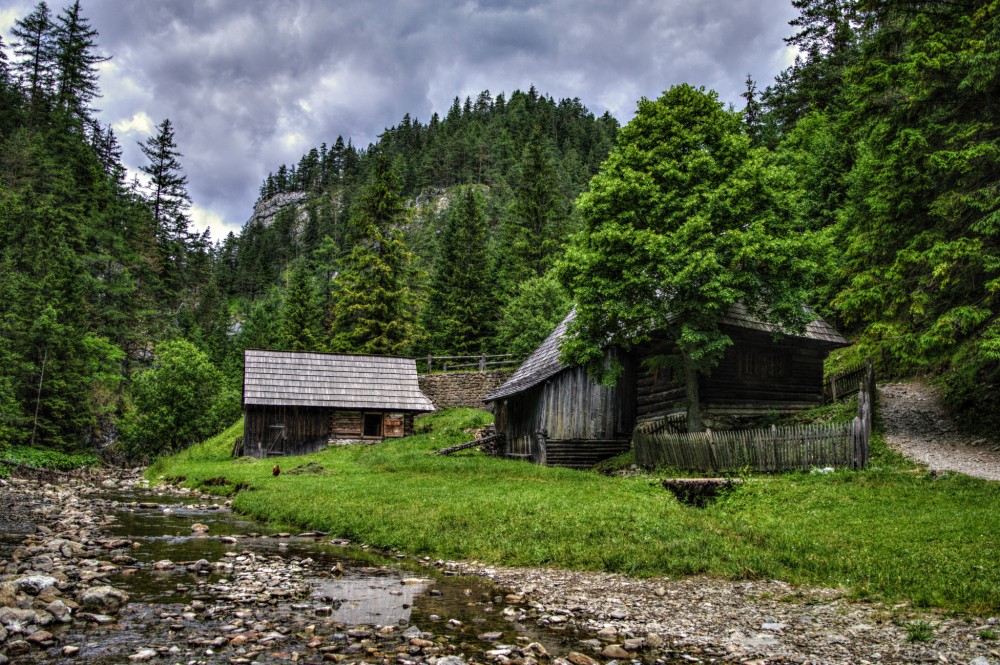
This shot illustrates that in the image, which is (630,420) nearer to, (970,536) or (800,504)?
→ (800,504)

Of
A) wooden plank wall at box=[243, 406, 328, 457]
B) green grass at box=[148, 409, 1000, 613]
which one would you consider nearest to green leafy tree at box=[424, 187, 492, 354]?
wooden plank wall at box=[243, 406, 328, 457]

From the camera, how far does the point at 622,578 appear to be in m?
8.70

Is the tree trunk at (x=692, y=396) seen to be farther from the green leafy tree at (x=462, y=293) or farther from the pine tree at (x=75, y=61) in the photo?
the pine tree at (x=75, y=61)

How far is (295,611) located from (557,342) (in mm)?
22784

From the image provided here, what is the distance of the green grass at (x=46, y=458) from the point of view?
30984 millimetres

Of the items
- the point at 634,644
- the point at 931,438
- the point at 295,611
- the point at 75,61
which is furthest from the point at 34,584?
the point at 75,61

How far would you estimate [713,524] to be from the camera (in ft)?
36.9

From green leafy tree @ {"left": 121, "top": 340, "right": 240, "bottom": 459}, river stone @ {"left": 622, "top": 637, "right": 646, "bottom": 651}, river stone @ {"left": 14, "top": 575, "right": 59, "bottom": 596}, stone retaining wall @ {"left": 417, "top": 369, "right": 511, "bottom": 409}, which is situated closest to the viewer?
river stone @ {"left": 622, "top": 637, "right": 646, "bottom": 651}

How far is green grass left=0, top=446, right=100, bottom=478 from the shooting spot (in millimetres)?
30984

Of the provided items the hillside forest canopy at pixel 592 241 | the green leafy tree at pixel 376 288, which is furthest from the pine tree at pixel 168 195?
the green leafy tree at pixel 376 288

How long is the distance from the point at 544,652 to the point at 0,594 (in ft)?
19.8

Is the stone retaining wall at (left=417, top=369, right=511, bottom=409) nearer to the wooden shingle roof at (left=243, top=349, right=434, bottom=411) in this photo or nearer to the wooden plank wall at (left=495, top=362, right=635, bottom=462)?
the wooden shingle roof at (left=243, top=349, right=434, bottom=411)

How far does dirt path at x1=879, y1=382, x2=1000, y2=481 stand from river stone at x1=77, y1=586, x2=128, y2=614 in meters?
16.8

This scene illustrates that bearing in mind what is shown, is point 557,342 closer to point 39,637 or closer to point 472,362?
point 472,362
